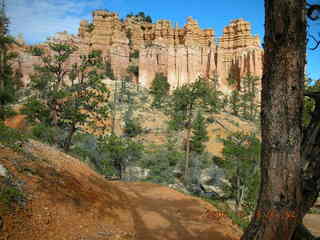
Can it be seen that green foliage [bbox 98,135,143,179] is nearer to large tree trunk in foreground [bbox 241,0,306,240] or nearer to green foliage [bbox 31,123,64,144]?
green foliage [bbox 31,123,64,144]

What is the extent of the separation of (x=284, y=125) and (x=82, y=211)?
15.2ft

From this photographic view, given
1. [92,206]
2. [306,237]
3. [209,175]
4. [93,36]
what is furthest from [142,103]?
[306,237]

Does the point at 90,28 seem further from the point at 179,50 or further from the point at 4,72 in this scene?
the point at 4,72

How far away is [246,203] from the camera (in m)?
17.1

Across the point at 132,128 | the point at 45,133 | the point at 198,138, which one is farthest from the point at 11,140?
the point at 132,128

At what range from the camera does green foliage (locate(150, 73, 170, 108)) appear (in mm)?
41153

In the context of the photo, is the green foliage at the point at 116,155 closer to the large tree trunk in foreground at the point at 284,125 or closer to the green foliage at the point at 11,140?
the green foliage at the point at 11,140

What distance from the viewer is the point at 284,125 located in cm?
210

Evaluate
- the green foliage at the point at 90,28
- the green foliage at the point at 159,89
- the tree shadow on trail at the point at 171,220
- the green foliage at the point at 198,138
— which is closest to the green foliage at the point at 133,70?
the green foliage at the point at 159,89

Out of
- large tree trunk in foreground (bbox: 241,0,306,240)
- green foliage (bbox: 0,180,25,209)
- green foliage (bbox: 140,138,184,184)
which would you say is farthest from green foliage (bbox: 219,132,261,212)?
large tree trunk in foreground (bbox: 241,0,306,240)

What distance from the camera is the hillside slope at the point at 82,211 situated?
413 centimetres

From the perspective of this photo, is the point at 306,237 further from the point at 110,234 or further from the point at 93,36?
the point at 93,36

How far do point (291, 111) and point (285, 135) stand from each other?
0.21 m

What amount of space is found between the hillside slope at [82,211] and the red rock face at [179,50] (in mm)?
47161
